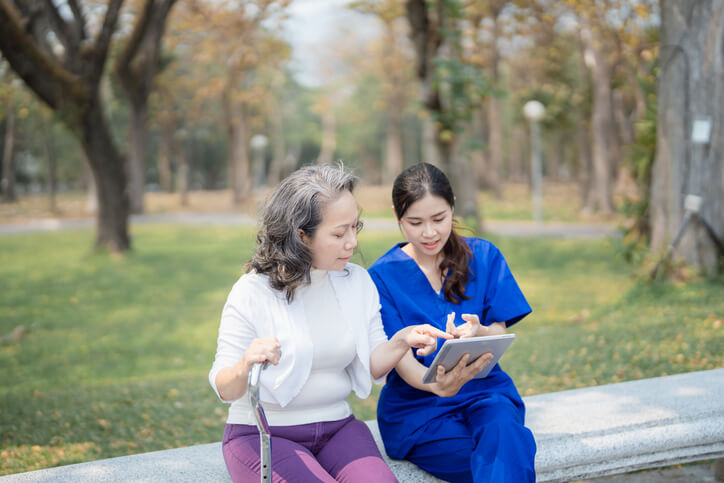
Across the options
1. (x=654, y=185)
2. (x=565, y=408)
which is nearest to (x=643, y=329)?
(x=654, y=185)

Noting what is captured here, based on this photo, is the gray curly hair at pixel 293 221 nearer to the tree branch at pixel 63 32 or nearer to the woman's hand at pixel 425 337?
the woman's hand at pixel 425 337

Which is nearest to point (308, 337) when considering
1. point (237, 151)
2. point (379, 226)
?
point (379, 226)

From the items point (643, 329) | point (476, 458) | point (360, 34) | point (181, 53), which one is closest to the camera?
point (476, 458)

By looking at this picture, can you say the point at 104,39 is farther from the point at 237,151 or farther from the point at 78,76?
the point at 237,151

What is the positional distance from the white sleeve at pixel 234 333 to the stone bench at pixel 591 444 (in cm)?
60

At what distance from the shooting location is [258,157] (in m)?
48.5

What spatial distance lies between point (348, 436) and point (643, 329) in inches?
181

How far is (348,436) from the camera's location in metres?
Answer: 2.64

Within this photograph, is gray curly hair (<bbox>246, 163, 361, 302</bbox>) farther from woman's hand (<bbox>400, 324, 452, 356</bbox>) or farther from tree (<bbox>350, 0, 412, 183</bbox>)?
tree (<bbox>350, 0, 412, 183</bbox>)

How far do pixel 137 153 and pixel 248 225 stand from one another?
453 centimetres

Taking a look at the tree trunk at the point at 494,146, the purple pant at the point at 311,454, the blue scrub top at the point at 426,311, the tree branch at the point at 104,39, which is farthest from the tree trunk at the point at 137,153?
the purple pant at the point at 311,454

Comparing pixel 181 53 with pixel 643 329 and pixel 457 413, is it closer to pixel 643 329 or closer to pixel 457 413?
pixel 643 329

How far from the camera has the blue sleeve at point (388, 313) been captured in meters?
2.92

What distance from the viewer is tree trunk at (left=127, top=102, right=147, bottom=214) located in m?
21.9
